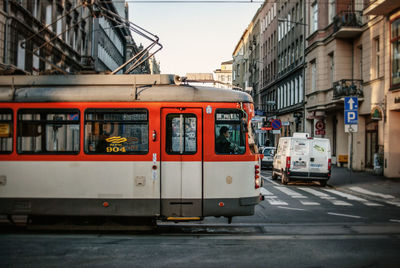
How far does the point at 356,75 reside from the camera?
33.5 m

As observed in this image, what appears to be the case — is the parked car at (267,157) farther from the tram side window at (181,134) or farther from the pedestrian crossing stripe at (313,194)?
the tram side window at (181,134)

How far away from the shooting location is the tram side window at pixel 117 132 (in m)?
10.1

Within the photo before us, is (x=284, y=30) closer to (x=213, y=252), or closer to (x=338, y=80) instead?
(x=338, y=80)

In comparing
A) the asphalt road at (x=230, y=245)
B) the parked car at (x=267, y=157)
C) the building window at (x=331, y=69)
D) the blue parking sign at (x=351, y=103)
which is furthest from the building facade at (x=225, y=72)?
the asphalt road at (x=230, y=245)

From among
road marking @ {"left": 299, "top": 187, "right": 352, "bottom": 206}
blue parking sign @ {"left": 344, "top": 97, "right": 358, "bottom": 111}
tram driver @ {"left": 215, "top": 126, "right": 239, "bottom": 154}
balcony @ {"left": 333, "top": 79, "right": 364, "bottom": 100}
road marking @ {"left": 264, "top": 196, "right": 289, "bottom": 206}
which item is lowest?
road marking @ {"left": 299, "top": 187, "right": 352, "bottom": 206}

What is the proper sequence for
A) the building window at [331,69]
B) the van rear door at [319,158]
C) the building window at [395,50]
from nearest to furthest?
1. the van rear door at [319,158]
2. the building window at [395,50]
3. the building window at [331,69]

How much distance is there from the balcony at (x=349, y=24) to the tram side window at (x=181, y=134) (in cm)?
2444

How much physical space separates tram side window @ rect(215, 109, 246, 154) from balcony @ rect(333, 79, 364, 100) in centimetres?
2256

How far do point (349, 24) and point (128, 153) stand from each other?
2554cm

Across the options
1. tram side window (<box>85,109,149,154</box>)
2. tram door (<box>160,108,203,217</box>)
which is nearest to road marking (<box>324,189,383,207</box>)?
tram door (<box>160,108,203,217</box>)

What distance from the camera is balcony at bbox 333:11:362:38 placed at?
3212cm

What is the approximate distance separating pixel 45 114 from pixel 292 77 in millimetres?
43137

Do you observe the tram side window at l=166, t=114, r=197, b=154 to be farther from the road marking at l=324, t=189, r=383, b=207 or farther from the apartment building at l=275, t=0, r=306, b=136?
the apartment building at l=275, t=0, r=306, b=136

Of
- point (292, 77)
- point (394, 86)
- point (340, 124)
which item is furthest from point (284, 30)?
point (394, 86)
